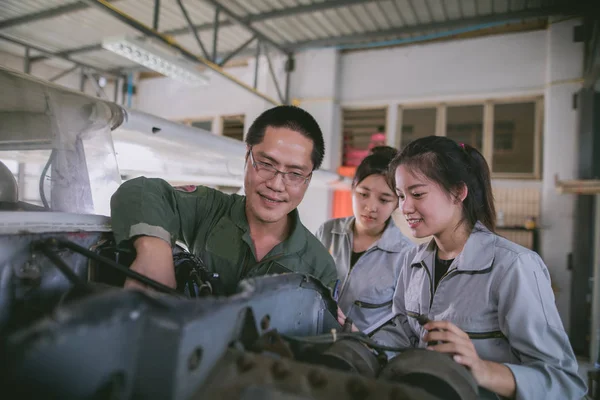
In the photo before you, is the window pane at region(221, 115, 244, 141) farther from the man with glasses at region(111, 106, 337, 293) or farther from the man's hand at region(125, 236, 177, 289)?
the man's hand at region(125, 236, 177, 289)

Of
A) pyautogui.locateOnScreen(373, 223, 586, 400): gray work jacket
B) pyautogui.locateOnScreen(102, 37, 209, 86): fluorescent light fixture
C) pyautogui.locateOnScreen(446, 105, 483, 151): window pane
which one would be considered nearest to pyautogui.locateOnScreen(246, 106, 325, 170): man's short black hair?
pyautogui.locateOnScreen(373, 223, 586, 400): gray work jacket

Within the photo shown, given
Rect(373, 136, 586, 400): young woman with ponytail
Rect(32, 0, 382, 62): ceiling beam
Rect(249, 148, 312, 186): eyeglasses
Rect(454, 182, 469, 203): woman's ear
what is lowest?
Rect(373, 136, 586, 400): young woman with ponytail

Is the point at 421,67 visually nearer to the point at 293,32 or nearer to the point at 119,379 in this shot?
the point at 293,32

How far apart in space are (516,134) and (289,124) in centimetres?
535

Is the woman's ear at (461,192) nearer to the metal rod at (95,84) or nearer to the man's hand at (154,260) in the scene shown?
the man's hand at (154,260)

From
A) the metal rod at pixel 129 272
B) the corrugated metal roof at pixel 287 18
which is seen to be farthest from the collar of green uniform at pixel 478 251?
the corrugated metal roof at pixel 287 18

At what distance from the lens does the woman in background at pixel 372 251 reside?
2152mm

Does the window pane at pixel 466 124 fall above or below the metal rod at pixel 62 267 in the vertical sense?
above

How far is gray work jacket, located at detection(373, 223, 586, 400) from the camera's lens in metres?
1.08

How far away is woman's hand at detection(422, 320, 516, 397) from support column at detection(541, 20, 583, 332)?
4.67 meters

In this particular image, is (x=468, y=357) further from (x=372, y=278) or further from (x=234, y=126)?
(x=234, y=126)

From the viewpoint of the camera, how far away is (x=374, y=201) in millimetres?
2242

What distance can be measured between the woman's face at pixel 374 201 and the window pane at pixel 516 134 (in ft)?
13.3

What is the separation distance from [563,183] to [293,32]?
14.7ft
